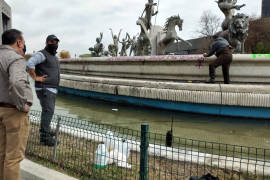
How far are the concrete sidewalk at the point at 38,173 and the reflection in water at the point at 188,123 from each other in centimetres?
280

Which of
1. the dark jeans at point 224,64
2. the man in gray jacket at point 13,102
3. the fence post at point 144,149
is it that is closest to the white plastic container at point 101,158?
the fence post at point 144,149

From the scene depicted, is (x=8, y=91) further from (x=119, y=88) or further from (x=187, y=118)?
(x=119, y=88)

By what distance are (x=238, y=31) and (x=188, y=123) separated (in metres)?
4.60

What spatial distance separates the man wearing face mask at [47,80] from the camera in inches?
151

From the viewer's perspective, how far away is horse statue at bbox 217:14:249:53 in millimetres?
8656

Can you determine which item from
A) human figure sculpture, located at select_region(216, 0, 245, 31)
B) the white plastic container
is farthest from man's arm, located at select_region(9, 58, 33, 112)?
human figure sculpture, located at select_region(216, 0, 245, 31)

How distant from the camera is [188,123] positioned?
6.13 metres

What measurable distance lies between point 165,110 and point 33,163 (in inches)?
183

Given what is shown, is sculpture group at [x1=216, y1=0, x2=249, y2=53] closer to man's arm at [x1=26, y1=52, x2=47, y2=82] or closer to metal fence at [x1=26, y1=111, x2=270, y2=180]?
metal fence at [x1=26, y1=111, x2=270, y2=180]

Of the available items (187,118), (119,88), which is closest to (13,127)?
(187,118)

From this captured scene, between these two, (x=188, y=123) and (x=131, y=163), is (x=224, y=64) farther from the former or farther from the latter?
(x=131, y=163)

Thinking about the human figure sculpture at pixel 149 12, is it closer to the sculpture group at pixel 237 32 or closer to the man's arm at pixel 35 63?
the sculpture group at pixel 237 32

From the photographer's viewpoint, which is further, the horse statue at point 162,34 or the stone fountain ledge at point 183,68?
the horse statue at point 162,34

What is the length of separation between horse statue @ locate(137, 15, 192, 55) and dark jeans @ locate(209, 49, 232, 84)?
6.78 meters
